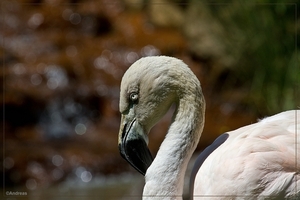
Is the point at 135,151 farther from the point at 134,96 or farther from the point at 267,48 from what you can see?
the point at 267,48

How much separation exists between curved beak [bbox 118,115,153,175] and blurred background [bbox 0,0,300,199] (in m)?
2.94

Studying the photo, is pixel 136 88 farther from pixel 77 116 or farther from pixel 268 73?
pixel 77 116

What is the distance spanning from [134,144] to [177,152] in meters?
0.23

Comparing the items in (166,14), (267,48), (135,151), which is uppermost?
(166,14)

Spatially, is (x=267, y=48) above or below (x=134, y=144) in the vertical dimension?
above

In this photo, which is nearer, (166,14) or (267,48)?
(267,48)

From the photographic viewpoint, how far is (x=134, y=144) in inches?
119

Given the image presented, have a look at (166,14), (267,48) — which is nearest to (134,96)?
(267,48)

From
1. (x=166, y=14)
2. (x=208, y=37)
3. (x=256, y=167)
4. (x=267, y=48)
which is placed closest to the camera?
(x=256, y=167)

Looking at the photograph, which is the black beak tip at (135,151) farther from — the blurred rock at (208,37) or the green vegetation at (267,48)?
the blurred rock at (208,37)

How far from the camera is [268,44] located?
6.63 metres

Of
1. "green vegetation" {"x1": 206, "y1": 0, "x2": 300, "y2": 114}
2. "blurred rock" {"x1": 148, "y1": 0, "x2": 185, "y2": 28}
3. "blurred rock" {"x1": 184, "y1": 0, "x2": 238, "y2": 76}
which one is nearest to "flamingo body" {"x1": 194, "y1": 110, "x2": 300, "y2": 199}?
"green vegetation" {"x1": 206, "y1": 0, "x2": 300, "y2": 114}

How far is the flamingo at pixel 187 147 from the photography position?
9.75 feet

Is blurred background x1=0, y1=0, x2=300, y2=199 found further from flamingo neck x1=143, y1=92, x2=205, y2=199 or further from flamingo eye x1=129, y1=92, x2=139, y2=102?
flamingo eye x1=129, y1=92, x2=139, y2=102
